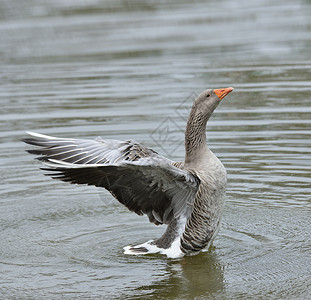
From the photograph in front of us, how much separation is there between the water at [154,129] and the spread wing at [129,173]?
648 mm

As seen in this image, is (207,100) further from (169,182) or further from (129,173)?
(129,173)

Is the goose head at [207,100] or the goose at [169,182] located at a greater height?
the goose head at [207,100]

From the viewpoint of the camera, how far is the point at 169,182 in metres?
7.27

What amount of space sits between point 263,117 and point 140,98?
8.56 ft

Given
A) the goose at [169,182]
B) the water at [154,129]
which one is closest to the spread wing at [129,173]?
the goose at [169,182]

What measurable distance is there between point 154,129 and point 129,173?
5.24 m

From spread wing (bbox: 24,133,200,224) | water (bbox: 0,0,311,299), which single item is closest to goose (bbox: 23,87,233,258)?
spread wing (bbox: 24,133,200,224)

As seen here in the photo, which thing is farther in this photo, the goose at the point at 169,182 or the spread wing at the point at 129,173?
the goose at the point at 169,182

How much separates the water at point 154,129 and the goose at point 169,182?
291 mm

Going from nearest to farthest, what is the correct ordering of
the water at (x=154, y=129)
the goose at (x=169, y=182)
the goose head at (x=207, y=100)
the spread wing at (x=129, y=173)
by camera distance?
the spread wing at (x=129, y=173) < the goose at (x=169, y=182) < the water at (x=154, y=129) < the goose head at (x=207, y=100)

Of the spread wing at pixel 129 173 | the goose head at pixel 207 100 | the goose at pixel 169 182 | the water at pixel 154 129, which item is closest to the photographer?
the spread wing at pixel 129 173

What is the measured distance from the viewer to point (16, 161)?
36.4 ft

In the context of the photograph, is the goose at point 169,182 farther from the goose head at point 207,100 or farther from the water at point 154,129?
the water at point 154,129

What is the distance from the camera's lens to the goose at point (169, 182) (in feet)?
23.6
